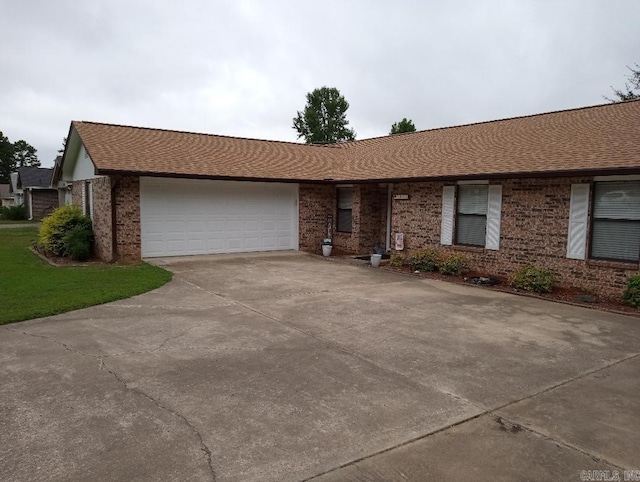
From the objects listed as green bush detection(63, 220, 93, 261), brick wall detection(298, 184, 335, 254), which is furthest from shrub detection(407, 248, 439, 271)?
green bush detection(63, 220, 93, 261)

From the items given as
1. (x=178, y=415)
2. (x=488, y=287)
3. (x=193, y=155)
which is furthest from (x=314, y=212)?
(x=178, y=415)

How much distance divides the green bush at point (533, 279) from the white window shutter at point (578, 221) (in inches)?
27.8

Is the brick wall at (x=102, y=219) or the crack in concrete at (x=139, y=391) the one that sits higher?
the brick wall at (x=102, y=219)

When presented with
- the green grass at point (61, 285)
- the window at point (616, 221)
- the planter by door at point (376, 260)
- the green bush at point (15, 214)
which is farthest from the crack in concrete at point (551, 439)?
the green bush at point (15, 214)

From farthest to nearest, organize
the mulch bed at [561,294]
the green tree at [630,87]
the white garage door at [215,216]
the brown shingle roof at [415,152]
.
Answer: the green tree at [630,87], the white garage door at [215,216], the brown shingle roof at [415,152], the mulch bed at [561,294]

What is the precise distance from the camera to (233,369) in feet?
16.8

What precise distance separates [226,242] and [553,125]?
10.6 metres

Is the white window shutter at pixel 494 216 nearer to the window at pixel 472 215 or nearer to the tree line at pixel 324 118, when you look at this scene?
the window at pixel 472 215

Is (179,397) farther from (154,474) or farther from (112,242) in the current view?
(112,242)

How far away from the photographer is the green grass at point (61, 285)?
7703 mm

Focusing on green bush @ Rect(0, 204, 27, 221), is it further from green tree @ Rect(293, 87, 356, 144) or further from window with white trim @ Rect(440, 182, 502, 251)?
window with white trim @ Rect(440, 182, 502, 251)

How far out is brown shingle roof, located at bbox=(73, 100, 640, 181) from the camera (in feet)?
34.9

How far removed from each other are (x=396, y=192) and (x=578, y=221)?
5677 millimetres

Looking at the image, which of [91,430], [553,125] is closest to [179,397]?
[91,430]
